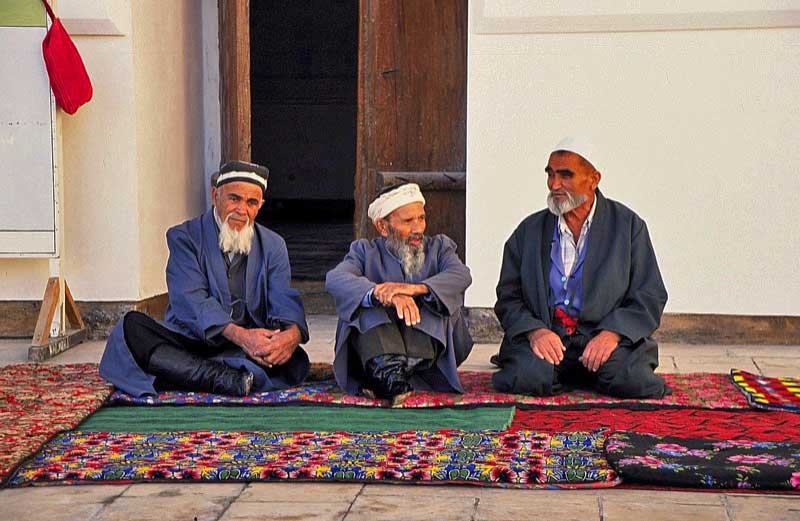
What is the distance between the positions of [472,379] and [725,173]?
6.07 ft

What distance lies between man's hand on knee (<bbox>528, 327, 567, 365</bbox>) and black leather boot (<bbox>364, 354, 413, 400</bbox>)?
1.77ft

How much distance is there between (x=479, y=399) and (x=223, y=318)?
1.12 metres

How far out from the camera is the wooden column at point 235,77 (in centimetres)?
700

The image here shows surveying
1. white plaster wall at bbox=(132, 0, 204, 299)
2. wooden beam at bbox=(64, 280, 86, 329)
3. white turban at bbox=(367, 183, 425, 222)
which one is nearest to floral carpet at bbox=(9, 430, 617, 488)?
white turban at bbox=(367, 183, 425, 222)

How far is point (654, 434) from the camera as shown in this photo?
3.87 m

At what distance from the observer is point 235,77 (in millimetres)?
7094

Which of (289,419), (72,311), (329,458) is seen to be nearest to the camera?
(329,458)

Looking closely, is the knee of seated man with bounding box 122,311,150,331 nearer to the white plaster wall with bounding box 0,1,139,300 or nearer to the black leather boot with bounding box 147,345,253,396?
the black leather boot with bounding box 147,345,253,396

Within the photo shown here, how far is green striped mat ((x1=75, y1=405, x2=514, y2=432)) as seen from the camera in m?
4.10

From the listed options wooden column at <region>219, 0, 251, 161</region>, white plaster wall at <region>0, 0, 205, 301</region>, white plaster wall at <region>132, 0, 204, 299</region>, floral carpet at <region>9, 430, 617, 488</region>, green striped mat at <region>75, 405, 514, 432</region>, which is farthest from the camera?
wooden column at <region>219, 0, 251, 161</region>

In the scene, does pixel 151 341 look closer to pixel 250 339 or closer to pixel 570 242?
pixel 250 339

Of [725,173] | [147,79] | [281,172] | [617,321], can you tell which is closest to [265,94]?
[281,172]

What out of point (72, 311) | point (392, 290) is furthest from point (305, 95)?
point (392, 290)

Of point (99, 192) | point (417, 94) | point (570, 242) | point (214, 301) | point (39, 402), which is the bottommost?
point (39, 402)
